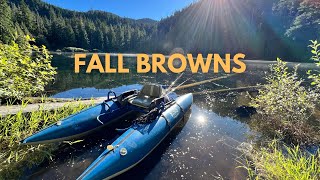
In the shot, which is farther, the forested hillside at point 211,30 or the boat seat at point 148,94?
the forested hillside at point 211,30

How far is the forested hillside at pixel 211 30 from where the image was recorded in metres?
78.4

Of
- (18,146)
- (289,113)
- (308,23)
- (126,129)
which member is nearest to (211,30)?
(308,23)

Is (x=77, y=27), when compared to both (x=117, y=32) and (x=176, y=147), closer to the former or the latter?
(x=117, y=32)

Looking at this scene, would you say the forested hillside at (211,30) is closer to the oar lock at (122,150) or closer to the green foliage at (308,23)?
the green foliage at (308,23)

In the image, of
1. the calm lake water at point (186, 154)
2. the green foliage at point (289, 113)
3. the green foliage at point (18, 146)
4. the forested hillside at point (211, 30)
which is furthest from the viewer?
the forested hillside at point (211, 30)

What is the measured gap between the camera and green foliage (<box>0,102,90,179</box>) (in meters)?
5.93

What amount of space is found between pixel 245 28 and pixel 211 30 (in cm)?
1776

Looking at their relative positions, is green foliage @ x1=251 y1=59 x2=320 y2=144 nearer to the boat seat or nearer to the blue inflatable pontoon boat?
the blue inflatable pontoon boat

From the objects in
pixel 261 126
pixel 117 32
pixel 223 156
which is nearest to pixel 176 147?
pixel 223 156

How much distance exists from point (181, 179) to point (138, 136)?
5.77ft

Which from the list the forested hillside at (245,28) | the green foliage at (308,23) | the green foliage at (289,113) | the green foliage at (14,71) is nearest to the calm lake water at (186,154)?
the green foliage at (289,113)

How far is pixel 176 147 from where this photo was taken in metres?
8.09

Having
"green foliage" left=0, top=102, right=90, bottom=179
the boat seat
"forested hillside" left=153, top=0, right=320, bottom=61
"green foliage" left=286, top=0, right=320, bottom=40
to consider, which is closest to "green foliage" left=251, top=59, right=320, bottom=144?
the boat seat

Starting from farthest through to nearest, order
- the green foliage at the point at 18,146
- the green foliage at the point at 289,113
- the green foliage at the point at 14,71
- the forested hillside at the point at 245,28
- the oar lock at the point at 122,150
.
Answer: the forested hillside at the point at 245,28 → the green foliage at the point at 289,113 → the green foliage at the point at 14,71 → the green foliage at the point at 18,146 → the oar lock at the point at 122,150
